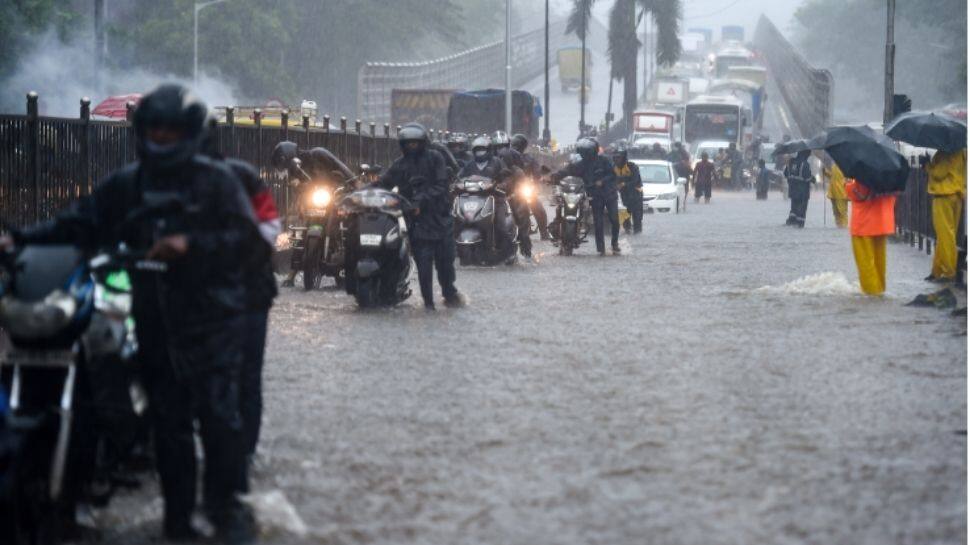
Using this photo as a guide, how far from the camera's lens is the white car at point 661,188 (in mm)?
42906

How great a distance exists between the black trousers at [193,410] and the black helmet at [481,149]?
1584 centimetres

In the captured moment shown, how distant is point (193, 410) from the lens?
6371 mm

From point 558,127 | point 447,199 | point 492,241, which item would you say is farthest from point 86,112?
point 558,127

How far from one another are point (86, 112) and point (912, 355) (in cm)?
641

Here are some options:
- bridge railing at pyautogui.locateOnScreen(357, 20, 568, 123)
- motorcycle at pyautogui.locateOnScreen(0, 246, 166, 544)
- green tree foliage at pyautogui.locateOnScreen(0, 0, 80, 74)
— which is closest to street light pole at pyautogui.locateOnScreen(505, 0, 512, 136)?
green tree foliage at pyautogui.locateOnScreen(0, 0, 80, 74)

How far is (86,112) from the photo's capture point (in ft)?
48.8

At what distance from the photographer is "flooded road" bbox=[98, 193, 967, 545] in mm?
6645

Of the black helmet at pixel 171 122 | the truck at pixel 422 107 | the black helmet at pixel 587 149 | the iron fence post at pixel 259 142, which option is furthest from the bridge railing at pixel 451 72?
the black helmet at pixel 171 122

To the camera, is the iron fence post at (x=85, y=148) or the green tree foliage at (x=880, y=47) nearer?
the iron fence post at (x=85, y=148)

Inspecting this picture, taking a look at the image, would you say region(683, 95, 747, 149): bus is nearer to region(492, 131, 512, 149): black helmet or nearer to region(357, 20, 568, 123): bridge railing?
region(357, 20, 568, 123): bridge railing

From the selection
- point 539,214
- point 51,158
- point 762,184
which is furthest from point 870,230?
point 762,184

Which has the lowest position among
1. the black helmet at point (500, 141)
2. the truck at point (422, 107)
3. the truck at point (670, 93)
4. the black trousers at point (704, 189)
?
the black trousers at point (704, 189)

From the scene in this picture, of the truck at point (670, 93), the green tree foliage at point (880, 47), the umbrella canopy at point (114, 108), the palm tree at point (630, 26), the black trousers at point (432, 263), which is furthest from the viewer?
the truck at point (670, 93)

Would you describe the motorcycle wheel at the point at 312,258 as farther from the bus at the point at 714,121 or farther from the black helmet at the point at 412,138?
the bus at the point at 714,121
